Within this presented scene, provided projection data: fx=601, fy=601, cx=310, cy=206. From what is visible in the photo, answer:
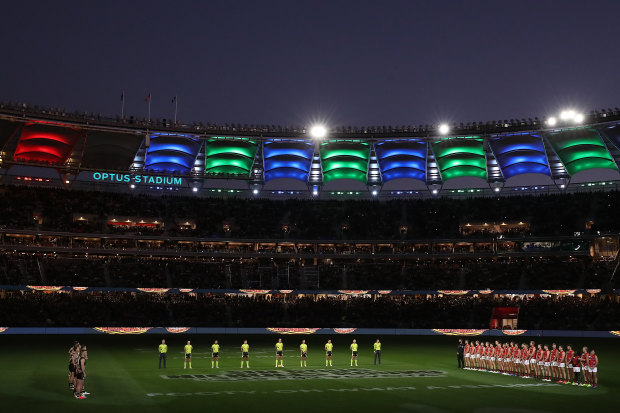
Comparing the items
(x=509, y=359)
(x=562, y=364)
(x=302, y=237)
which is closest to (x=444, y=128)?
(x=302, y=237)

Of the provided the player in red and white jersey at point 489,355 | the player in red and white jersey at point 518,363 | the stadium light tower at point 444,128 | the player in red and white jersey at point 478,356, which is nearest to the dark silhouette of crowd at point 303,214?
the stadium light tower at point 444,128

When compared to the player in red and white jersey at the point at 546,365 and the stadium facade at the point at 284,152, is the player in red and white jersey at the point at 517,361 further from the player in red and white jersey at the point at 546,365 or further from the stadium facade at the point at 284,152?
the stadium facade at the point at 284,152

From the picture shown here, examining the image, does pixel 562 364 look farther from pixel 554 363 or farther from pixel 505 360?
pixel 505 360

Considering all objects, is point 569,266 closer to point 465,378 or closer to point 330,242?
point 330,242

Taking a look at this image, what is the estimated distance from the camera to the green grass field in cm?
2231

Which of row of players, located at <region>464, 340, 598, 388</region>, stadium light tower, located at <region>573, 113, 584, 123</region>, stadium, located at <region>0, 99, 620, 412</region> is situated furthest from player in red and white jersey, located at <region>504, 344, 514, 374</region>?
stadium light tower, located at <region>573, 113, 584, 123</region>

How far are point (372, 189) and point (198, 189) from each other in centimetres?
2461

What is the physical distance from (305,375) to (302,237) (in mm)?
49917

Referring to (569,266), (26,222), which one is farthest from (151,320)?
(569,266)

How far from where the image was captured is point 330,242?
79000mm

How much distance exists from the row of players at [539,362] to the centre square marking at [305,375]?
2.84 m

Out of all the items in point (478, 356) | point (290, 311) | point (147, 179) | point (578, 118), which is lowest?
point (478, 356)

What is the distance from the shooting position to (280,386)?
2761 centimetres

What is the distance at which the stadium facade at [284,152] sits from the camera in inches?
2638
